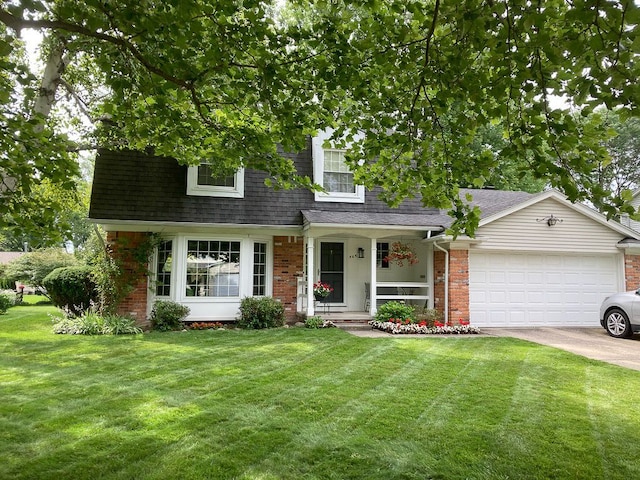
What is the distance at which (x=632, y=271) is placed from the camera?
1291 centimetres

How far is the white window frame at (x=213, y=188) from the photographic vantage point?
12.2 m

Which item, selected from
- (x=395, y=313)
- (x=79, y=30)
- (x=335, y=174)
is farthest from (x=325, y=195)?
(x=79, y=30)

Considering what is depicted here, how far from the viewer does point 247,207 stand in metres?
12.3

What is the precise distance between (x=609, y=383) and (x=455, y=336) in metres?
4.49

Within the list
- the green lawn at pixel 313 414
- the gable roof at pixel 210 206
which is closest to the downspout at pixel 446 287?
the gable roof at pixel 210 206

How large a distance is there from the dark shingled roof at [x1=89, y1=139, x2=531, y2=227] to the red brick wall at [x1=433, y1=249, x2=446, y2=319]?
1.02 m

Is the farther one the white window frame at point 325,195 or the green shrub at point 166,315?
the white window frame at point 325,195

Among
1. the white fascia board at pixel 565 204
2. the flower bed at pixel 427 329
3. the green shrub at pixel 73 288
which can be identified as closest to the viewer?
the flower bed at pixel 427 329

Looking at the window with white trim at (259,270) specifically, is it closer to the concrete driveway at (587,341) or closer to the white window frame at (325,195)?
the white window frame at (325,195)

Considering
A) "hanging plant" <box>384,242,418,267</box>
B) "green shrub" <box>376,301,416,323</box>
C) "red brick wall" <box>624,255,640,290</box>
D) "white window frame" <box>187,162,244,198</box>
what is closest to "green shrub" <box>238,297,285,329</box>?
"green shrub" <box>376,301,416,323</box>

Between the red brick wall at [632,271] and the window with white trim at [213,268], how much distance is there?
11.3 meters

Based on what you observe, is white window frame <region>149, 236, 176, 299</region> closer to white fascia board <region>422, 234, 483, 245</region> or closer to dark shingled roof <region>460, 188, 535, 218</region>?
white fascia board <region>422, 234, 483, 245</region>

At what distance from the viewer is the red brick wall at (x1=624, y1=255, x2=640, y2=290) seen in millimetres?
12875

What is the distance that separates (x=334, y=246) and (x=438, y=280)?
3243mm
